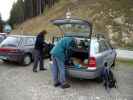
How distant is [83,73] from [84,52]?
0.88m

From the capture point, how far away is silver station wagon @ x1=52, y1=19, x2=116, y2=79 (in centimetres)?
792

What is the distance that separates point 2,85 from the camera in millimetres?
8086

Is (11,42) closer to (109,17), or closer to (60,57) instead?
(60,57)

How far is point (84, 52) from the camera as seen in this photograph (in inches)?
334

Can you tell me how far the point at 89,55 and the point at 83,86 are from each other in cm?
112

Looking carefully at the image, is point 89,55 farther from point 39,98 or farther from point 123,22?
point 123,22

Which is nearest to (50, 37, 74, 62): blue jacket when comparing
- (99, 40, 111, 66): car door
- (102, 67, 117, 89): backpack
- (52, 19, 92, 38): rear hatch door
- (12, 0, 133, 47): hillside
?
(52, 19, 92, 38): rear hatch door

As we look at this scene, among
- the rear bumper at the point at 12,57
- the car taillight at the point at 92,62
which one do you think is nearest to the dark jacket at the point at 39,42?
the rear bumper at the point at 12,57

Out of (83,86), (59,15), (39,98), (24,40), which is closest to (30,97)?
(39,98)

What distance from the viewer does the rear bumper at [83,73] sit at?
787cm

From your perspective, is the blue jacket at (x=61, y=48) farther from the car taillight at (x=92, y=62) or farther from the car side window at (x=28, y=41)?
the car side window at (x=28, y=41)

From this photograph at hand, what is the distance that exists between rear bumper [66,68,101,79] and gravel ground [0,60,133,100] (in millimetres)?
425

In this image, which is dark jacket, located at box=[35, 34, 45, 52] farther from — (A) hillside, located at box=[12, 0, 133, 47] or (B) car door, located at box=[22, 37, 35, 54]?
(A) hillside, located at box=[12, 0, 133, 47]

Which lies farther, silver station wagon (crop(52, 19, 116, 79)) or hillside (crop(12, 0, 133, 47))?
hillside (crop(12, 0, 133, 47))
